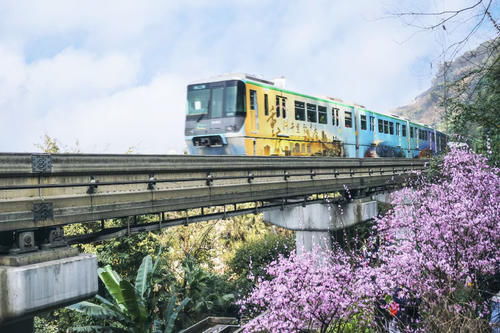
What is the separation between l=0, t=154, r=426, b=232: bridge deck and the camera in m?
6.59

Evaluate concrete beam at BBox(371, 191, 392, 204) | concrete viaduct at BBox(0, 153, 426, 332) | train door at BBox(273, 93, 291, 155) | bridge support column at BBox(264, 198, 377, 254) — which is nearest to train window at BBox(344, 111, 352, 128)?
concrete beam at BBox(371, 191, 392, 204)

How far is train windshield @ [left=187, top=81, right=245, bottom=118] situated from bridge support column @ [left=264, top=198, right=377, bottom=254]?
4184mm

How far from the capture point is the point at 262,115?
1593 centimetres

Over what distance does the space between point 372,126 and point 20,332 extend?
70.0 ft

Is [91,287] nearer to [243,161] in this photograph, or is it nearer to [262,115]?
[243,161]

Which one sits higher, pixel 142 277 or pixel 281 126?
pixel 281 126

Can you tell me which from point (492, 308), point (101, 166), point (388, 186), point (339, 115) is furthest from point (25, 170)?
point (388, 186)

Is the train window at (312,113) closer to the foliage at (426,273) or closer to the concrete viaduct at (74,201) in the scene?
the concrete viaduct at (74,201)

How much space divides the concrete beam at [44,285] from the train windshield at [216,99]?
879 centimetres

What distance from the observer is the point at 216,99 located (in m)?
15.5

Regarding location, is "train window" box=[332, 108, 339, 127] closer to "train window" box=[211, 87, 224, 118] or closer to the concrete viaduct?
"train window" box=[211, 87, 224, 118]

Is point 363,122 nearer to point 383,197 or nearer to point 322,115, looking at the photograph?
point 383,197

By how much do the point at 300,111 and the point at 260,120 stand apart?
10.1 feet

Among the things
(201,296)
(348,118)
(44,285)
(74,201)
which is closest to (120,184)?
(74,201)
